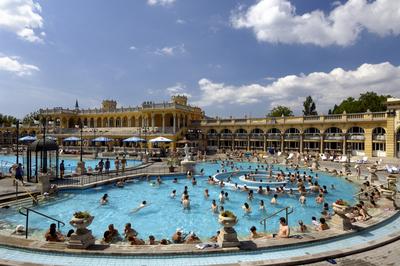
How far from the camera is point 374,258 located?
8.07 meters

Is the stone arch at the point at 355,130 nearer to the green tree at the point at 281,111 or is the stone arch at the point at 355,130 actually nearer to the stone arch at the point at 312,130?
the stone arch at the point at 312,130

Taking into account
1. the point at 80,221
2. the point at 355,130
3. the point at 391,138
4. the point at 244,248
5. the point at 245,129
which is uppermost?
the point at 245,129

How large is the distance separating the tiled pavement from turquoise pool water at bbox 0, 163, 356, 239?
5039 mm

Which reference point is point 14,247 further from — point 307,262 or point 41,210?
point 307,262

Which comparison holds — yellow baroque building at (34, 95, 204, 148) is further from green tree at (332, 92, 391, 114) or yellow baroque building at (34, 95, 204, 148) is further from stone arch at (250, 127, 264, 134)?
green tree at (332, 92, 391, 114)

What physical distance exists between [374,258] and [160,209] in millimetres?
11578

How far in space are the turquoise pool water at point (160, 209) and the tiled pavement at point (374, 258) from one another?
16.5 feet

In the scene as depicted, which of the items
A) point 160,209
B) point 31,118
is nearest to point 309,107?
point 160,209

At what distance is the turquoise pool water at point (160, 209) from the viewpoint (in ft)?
44.1

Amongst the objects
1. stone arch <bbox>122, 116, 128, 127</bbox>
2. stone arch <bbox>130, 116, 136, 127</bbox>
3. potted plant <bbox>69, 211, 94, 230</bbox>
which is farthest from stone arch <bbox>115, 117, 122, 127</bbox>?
potted plant <bbox>69, 211, 94, 230</bbox>

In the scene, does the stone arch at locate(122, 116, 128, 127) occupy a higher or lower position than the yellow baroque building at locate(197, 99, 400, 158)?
higher

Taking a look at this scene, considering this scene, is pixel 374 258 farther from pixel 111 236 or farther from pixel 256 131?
pixel 256 131

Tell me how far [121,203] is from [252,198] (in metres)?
8.70

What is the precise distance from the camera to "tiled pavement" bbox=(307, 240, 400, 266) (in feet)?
25.5
